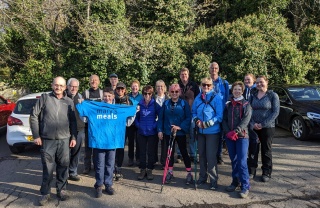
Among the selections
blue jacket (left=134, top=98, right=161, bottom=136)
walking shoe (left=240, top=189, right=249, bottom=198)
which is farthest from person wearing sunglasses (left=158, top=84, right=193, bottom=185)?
walking shoe (left=240, top=189, right=249, bottom=198)

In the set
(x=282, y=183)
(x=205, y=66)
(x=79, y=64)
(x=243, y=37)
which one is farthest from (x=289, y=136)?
(x=79, y=64)

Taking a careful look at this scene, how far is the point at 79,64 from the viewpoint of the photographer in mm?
12039

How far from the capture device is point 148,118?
17.5ft

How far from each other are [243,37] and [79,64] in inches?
289

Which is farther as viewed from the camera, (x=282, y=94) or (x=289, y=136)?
(x=282, y=94)

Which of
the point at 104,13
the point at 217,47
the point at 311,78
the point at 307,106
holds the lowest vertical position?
the point at 307,106

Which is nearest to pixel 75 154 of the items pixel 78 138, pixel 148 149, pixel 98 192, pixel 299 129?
pixel 78 138

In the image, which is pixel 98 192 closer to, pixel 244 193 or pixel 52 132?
pixel 52 132

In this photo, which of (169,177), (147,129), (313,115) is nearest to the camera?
(169,177)

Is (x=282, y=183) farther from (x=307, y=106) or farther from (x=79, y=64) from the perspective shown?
(x=79, y=64)

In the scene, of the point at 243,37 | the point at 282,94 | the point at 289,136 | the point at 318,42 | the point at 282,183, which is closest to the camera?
the point at 282,183

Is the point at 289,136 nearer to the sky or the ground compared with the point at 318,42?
nearer to the ground

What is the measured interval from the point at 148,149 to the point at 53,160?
1.70m

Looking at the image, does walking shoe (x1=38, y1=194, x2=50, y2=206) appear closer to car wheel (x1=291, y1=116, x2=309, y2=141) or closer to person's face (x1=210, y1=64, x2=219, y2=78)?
person's face (x1=210, y1=64, x2=219, y2=78)
